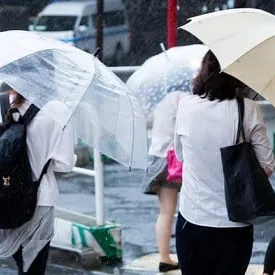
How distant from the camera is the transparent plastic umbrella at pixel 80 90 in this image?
453 centimetres

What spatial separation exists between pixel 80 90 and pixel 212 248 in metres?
0.99

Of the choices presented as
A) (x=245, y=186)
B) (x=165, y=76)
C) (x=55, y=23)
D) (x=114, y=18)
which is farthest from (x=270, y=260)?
(x=114, y=18)

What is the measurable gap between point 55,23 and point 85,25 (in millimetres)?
978

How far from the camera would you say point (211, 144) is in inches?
171

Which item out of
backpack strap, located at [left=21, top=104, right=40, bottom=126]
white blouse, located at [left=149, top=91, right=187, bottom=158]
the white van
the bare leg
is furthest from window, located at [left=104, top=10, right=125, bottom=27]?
backpack strap, located at [left=21, top=104, right=40, bottom=126]

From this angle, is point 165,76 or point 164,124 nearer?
point 165,76

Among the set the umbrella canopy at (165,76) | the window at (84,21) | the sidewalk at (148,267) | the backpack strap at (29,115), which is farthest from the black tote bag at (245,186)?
the window at (84,21)

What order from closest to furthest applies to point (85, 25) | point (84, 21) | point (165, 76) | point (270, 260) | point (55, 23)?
point (270, 260) < point (165, 76) < point (85, 25) < point (84, 21) < point (55, 23)

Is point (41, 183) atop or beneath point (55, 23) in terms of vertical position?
atop

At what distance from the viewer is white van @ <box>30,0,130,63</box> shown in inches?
977

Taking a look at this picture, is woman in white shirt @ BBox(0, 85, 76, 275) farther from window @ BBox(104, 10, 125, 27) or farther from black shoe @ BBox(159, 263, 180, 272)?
window @ BBox(104, 10, 125, 27)

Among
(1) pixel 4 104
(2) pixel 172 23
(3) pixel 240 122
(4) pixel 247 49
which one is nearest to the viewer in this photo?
(4) pixel 247 49

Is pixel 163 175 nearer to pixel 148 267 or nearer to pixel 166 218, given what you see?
pixel 166 218

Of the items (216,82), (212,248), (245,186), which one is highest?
(216,82)
